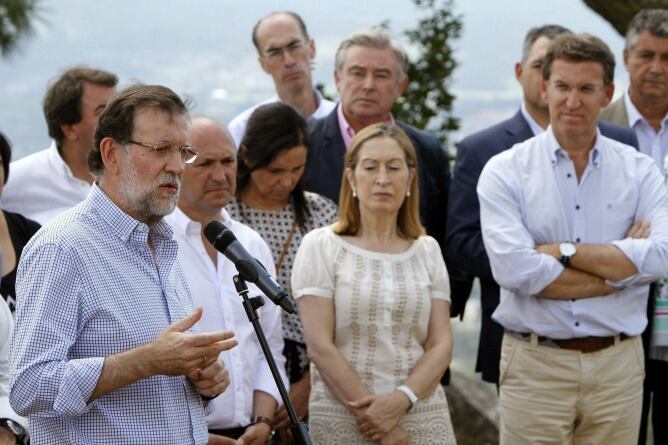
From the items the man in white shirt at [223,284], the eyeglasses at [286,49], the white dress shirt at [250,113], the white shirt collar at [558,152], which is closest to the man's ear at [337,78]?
the white dress shirt at [250,113]

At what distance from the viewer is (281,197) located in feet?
16.1

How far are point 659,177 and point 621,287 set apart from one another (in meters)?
0.57

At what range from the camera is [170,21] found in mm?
7738

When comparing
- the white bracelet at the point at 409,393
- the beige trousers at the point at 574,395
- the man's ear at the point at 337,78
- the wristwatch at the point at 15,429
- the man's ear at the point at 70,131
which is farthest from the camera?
the man's ear at the point at 337,78

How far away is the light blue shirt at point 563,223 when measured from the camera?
4.57 m

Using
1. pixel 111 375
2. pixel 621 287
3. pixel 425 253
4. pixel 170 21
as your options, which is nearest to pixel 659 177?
pixel 621 287

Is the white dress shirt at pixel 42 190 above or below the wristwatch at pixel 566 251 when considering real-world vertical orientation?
above

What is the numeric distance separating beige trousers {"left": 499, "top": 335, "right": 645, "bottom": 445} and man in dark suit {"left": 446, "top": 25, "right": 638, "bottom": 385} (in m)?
0.43

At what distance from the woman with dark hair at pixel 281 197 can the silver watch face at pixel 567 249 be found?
1.12 metres

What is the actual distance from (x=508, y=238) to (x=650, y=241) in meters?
0.60

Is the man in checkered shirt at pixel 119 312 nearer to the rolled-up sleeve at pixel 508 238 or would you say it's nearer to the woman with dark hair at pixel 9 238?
the woman with dark hair at pixel 9 238

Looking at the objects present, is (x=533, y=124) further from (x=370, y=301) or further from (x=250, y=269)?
(x=250, y=269)

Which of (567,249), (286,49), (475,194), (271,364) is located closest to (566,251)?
(567,249)

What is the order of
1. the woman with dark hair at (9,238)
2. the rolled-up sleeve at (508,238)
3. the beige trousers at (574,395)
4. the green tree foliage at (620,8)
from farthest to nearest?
the green tree foliage at (620,8) < the beige trousers at (574,395) < the rolled-up sleeve at (508,238) < the woman with dark hair at (9,238)
